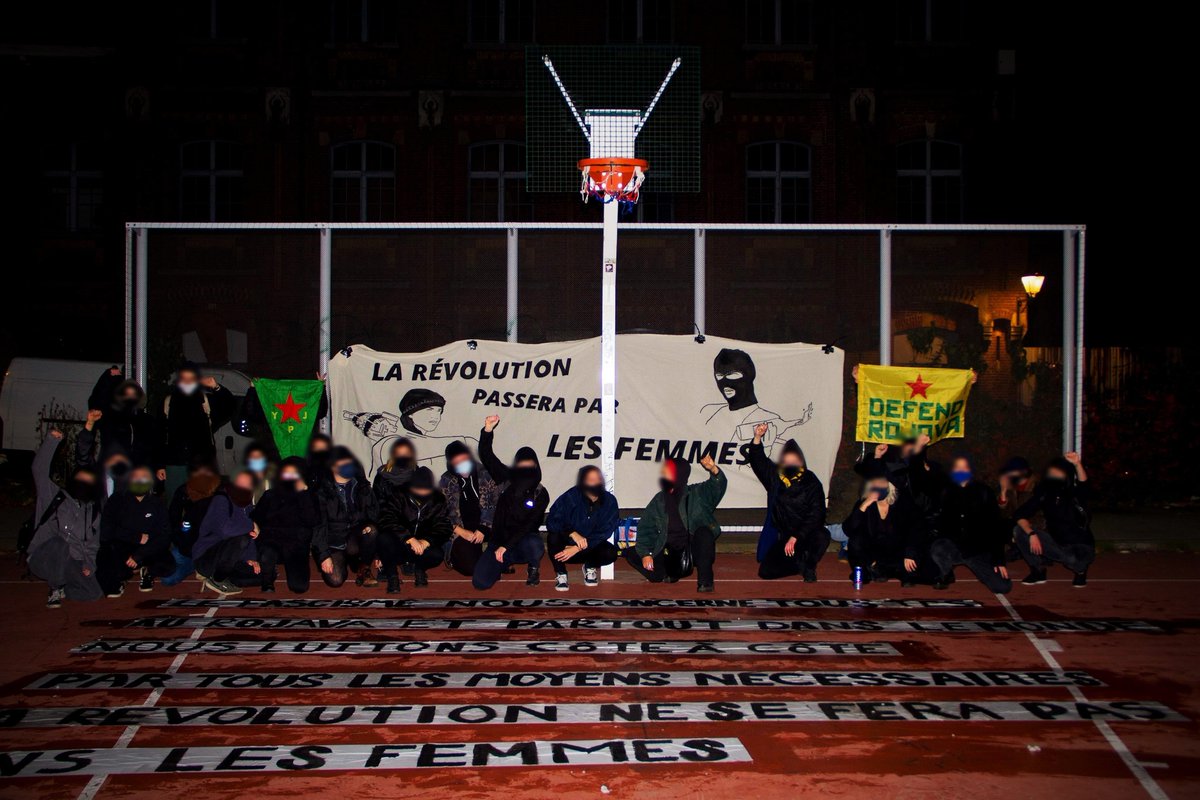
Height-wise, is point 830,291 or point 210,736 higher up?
point 830,291

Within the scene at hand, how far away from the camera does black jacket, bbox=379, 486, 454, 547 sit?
11.8m

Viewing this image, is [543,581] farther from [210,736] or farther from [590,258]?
[210,736]

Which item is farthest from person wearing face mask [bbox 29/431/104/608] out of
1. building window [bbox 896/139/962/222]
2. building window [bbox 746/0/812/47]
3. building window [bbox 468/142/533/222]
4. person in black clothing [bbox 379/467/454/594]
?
building window [bbox 896/139/962/222]

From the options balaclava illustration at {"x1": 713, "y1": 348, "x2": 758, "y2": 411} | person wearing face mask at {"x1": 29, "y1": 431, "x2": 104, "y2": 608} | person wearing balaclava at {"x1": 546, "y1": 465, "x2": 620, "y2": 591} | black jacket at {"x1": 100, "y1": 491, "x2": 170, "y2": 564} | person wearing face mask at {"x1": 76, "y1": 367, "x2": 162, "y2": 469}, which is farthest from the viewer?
balaclava illustration at {"x1": 713, "y1": 348, "x2": 758, "y2": 411}

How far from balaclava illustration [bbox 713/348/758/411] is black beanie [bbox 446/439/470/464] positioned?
124 inches

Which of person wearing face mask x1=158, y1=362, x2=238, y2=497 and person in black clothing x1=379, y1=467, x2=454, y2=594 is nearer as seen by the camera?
person in black clothing x1=379, y1=467, x2=454, y2=594

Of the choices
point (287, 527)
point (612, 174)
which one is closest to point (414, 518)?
point (287, 527)

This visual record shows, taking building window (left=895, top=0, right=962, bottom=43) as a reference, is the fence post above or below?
below

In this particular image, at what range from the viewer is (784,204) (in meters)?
29.4

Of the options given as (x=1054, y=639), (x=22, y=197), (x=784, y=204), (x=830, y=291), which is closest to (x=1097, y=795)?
(x=1054, y=639)

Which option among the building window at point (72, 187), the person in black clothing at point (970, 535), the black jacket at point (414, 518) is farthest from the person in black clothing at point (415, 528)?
the building window at point (72, 187)

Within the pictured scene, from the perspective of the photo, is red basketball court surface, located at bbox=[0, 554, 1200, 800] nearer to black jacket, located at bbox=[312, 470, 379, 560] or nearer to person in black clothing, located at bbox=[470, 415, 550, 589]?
black jacket, located at bbox=[312, 470, 379, 560]

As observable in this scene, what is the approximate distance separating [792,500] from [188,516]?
20.4 ft

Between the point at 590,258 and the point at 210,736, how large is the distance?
27.4 feet
